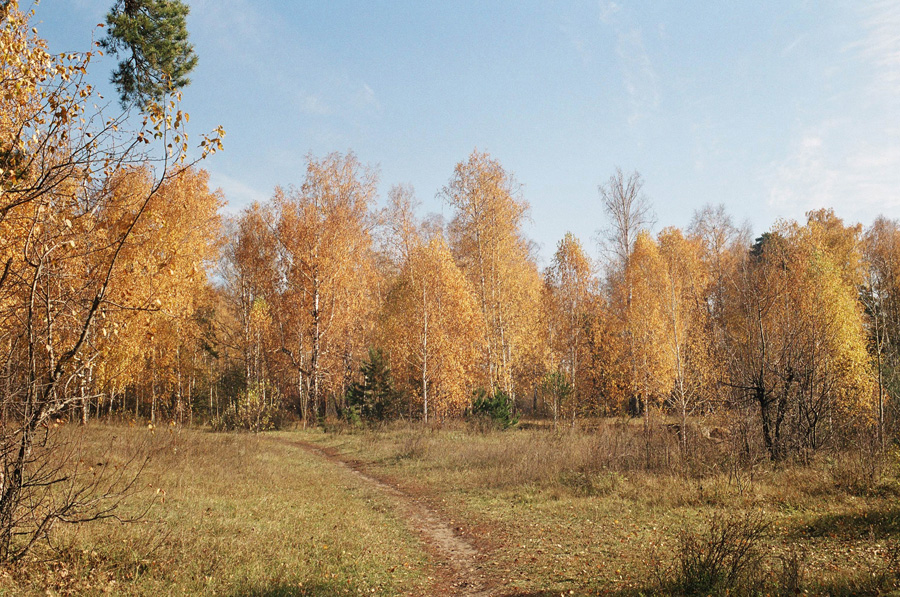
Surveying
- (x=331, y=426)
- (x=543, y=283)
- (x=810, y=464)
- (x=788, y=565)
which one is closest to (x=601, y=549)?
(x=788, y=565)

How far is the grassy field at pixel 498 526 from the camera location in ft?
19.5

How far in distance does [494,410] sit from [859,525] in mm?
15565

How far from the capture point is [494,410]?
2300cm

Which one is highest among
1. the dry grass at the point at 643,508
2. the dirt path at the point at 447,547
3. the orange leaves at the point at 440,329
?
the orange leaves at the point at 440,329

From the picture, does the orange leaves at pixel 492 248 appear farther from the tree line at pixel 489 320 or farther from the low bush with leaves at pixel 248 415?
the low bush with leaves at pixel 248 415

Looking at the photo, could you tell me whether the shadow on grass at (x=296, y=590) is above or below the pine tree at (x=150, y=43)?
below

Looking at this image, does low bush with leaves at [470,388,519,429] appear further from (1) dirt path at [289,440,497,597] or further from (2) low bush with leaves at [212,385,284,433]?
(2) low bush with leaves at [212,385,284,433]

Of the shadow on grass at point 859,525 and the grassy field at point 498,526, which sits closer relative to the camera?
the grassy field at point 498,526

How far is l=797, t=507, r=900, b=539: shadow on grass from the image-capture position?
781cm

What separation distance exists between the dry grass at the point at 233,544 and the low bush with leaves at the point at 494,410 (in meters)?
10.5

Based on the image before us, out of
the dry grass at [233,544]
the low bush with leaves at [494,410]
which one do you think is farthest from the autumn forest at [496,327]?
the dry grass at [233,544]

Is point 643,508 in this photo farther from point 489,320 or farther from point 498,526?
point 489,320

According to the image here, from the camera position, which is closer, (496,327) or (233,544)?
(233,544)

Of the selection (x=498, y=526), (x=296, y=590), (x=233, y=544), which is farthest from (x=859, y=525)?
(x=233, y=544)
